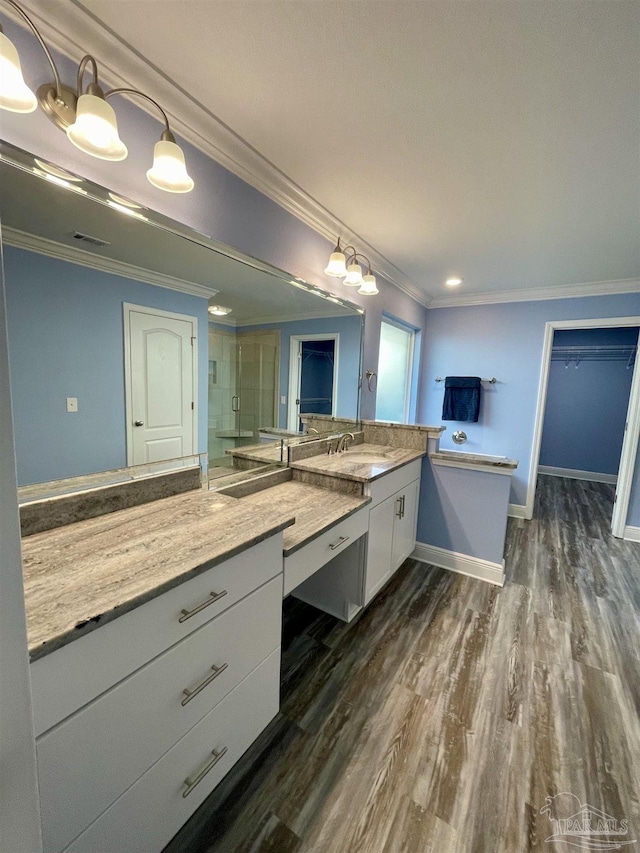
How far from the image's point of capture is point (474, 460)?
2.35m

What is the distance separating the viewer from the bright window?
3334 mm

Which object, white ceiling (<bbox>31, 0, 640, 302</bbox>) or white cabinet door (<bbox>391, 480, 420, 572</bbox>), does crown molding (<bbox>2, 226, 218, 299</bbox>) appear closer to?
white ceiling (<bbox>31, 0, 640, 302</bbox>)

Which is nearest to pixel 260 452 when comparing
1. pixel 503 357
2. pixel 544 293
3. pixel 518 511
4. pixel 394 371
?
pixel 394 371

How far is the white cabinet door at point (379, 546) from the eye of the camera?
1.87m

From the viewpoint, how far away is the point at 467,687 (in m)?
1.54

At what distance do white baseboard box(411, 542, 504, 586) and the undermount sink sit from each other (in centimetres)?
89

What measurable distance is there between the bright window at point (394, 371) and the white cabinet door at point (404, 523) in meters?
1.08

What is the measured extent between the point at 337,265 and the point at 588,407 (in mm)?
4961

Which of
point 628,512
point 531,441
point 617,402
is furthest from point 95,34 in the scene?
point 617,402

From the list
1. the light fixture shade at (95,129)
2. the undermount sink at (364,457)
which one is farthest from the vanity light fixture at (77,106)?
the undermount sink at (364,457)

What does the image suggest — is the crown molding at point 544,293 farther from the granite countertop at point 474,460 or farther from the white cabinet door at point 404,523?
the white cabinet door at point 404,523

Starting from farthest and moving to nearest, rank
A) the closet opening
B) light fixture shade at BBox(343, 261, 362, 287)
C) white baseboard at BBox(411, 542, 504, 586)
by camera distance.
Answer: the closet opening → white baseboard at BBox(411, 542, 504, 586) → light fixture shade at BBox(343, 261, 362, 287)

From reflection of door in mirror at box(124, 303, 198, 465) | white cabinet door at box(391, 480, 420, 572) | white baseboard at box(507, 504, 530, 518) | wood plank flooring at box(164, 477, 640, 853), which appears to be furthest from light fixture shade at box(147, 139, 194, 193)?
white baseboard at box(507, 504, 530, 518)

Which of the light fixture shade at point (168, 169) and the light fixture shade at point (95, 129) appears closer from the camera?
the light fixture shade at point (95, 129)
